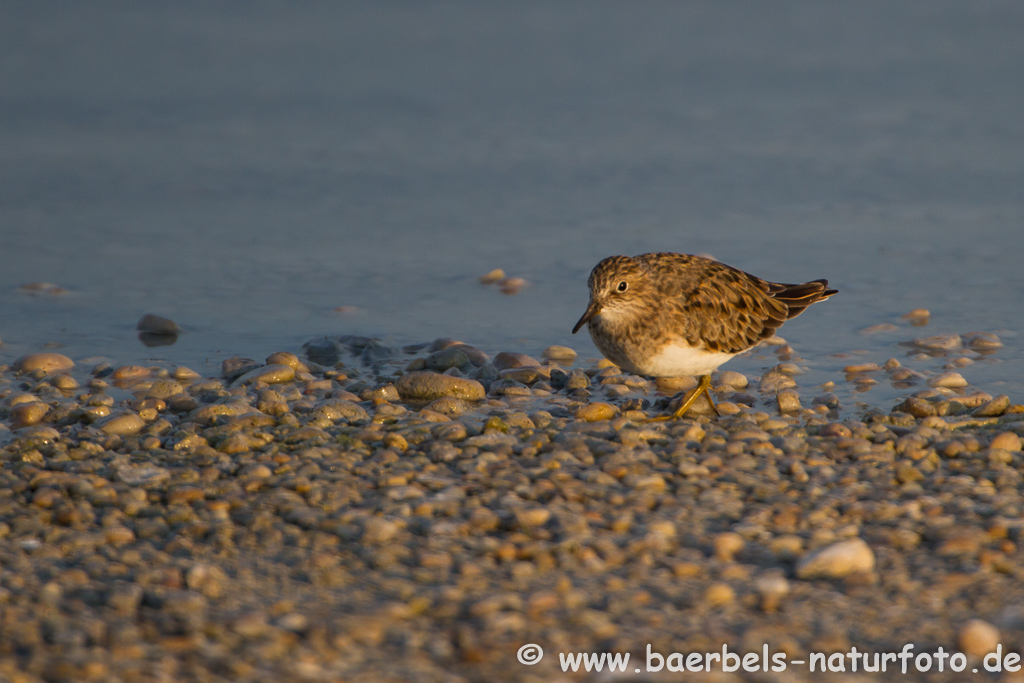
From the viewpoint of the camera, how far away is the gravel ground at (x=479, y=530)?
13.9ft

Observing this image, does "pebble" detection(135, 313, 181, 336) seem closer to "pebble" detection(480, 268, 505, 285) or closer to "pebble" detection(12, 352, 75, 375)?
"pebble" detection(12, 352, 75, 375)

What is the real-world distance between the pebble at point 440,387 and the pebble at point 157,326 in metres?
2.67

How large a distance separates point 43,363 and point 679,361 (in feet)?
15.2

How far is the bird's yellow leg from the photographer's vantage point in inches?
290

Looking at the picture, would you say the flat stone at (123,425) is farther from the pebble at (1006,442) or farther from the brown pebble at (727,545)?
the pebble at (1006,442)

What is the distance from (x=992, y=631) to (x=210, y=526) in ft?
11.0

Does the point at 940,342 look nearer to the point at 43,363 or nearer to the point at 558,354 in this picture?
the point at 558,354

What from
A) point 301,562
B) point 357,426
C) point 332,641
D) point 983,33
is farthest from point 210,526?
point 983,33

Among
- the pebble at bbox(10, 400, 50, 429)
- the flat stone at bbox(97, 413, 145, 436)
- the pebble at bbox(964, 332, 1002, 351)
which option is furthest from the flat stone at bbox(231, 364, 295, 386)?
the pebble at bbox(964, 332, 1002, 351)

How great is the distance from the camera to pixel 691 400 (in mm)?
7453

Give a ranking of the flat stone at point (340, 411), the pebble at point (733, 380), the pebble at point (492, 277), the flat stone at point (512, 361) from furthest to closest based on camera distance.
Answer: the pebble at point (492, 277)
the flat stone at point (512, 361)
the pebble at point (733, 380)
the flat stone at point (340, 411)

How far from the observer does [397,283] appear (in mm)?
10570

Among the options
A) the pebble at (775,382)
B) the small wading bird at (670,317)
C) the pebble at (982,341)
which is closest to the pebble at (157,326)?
the small wading bird at (670,317)

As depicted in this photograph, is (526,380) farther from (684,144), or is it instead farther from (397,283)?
(684,144)
